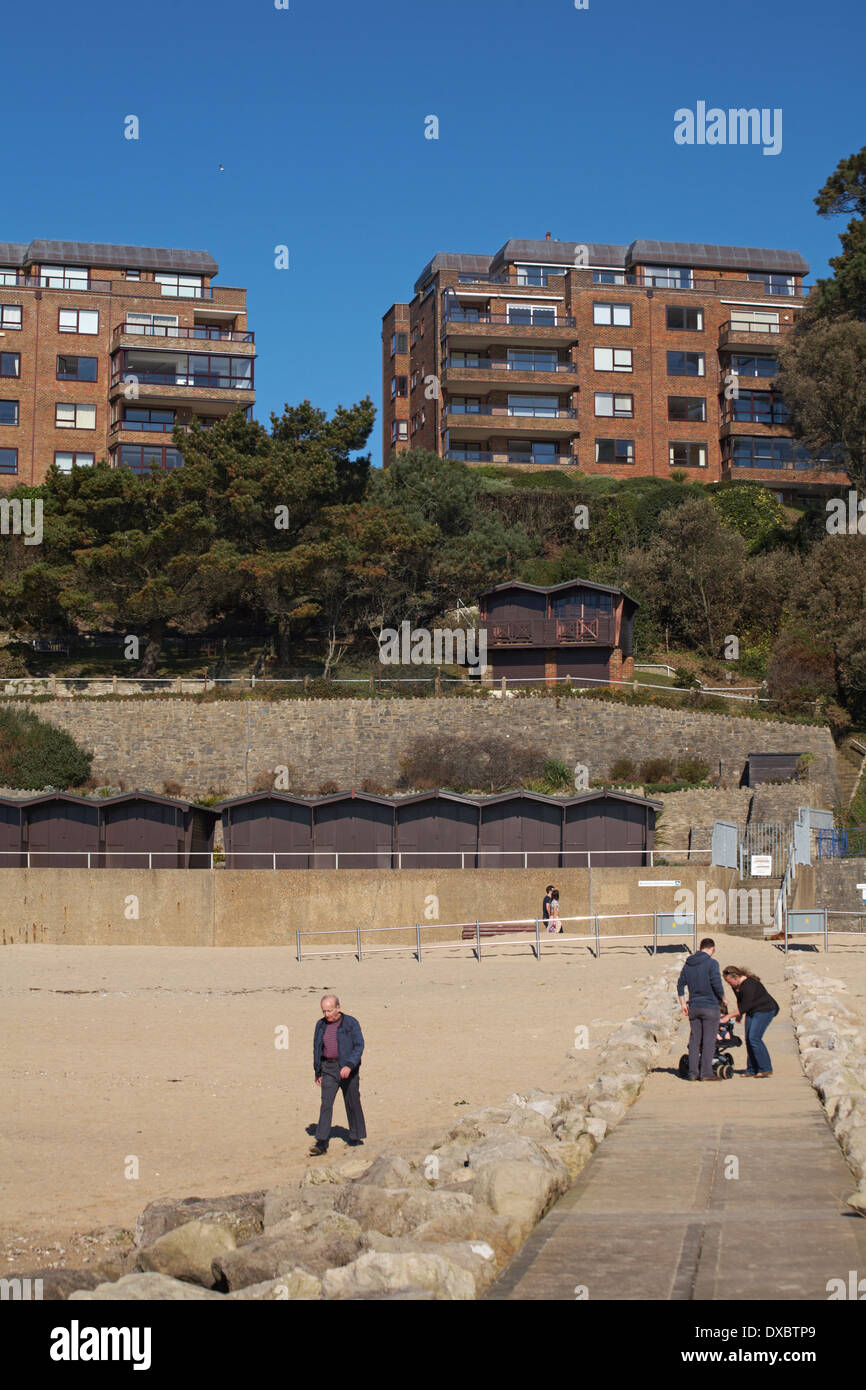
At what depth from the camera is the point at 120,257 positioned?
236ft

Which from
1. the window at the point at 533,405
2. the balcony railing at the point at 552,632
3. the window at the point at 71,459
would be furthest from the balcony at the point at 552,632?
the window at the point at 71,459

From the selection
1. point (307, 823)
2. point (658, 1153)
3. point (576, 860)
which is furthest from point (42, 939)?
point (658, 1153)

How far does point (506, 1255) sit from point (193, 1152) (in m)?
4.93

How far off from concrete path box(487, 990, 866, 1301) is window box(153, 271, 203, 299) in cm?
6385

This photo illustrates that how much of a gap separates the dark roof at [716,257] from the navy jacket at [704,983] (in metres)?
68.3

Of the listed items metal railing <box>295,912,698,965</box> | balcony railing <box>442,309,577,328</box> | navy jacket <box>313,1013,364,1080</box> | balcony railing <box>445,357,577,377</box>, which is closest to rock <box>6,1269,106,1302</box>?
navy jacket <box>313,1013,364,1080</box>

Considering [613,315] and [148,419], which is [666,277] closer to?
[613,315]

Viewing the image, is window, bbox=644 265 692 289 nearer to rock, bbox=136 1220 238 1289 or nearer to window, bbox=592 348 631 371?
window, bbox=592 348 631 371

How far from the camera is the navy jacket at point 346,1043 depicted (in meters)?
12.5

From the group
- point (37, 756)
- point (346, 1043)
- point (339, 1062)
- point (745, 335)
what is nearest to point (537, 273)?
point (745, 335)

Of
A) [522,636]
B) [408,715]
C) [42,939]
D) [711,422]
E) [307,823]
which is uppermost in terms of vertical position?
[711,422]

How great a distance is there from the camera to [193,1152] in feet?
40.3

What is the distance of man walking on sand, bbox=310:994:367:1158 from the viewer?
40.8 ft
